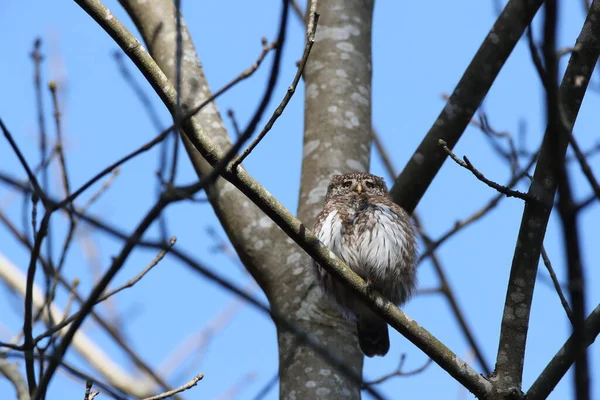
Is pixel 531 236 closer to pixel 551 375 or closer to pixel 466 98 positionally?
pixel 551 375

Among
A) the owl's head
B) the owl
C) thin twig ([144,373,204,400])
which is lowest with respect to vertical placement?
thin twig ([144,373,204,400])

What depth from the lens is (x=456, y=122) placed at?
15.4 ft

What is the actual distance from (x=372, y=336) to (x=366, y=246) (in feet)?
2.22

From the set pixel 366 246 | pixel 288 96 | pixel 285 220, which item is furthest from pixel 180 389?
pixel 366 246

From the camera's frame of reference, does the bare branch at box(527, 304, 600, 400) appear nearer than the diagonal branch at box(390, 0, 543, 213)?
Yes

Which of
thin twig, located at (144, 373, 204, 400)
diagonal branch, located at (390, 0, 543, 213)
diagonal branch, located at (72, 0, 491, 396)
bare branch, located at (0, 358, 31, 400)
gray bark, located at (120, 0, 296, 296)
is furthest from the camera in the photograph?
gray bark, located at (120, 0, 296, 296)

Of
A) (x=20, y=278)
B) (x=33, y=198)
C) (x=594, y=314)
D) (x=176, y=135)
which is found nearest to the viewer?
(x=176, y=135)

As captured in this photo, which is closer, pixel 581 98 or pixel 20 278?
pixel 581 98

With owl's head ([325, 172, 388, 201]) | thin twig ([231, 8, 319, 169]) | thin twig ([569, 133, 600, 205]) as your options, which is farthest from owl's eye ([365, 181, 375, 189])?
thin twig ([569, 133, 600, 205])

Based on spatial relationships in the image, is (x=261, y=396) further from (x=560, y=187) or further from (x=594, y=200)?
(x=560, y=187)

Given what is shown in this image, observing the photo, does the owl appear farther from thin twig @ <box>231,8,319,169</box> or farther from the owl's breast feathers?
thin twig @ <box>231,8,319,169</box>

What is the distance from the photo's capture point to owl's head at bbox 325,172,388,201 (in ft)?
16.9

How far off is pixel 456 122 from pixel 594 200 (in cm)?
291

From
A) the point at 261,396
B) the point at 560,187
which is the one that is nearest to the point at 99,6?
the point at 261,396
